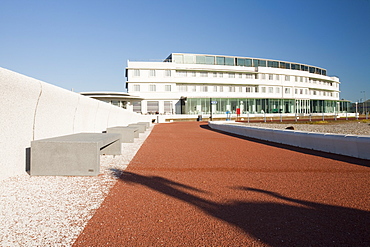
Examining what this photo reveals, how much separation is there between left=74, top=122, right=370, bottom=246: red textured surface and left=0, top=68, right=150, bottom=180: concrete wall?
2.07m

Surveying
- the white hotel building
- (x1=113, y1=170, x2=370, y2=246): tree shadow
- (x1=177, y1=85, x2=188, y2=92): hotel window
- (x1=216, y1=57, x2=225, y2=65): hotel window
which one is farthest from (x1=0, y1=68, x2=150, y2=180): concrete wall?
(x1=216, y1=57, x2=225, y2=65): hotel window

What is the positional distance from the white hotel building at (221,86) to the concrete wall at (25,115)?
156 feet

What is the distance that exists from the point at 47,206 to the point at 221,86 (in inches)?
2595

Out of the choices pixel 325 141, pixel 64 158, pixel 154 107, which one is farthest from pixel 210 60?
pixel 64 158

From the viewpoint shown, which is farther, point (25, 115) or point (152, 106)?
point (152, 106)

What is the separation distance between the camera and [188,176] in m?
6.41

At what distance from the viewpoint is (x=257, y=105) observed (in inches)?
2657

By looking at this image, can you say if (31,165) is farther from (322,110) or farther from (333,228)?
(322,110)

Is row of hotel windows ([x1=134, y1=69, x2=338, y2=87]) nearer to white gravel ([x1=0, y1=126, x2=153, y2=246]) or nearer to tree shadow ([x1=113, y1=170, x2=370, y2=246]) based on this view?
white gravel ([x1=0, y1=126, x2=153, y2=246])

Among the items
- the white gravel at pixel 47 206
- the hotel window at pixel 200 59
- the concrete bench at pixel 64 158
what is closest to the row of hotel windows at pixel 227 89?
the hotel window at pixel 200 59

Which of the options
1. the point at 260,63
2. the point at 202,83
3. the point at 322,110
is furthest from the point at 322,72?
the point at 202,83

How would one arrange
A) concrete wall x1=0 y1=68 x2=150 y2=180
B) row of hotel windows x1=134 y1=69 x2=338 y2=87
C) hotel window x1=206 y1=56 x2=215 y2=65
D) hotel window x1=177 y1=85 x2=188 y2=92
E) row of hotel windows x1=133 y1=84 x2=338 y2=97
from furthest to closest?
hotel window x1=206 y1=56 x2=215 y2=65
hotel window x1=177 y1=85 x2=188 y2=92
row of hotel windows x1=134 y1=69 x2=338 y2=87
row of hotel windows x1=133 y1=84 x2=338 y2=97
concrete wall x1=0 y1=68 x2=150 y2=180

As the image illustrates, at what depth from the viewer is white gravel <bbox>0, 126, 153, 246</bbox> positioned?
10.3 ft

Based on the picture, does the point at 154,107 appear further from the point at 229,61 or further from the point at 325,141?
the point at 325,141
